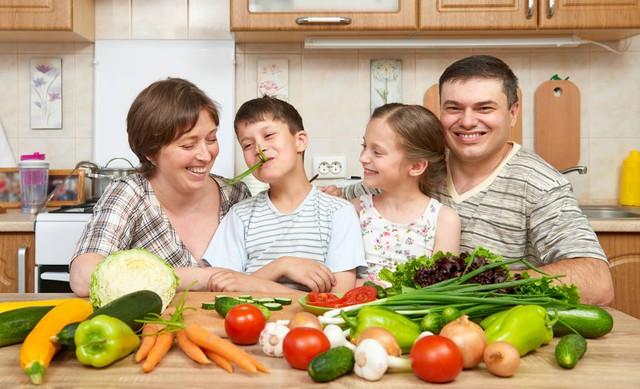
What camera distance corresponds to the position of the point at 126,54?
316cm

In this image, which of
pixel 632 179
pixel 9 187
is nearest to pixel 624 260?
pixel 632 179

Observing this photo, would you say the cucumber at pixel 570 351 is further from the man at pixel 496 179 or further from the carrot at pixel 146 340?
the man at pixel 496 179

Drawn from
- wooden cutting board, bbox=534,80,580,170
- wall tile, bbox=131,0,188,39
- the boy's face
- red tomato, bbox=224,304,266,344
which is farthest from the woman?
wooden cutting board, bbox=534,80,580,170

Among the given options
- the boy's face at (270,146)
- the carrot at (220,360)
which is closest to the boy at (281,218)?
the boy's face at (270,146)

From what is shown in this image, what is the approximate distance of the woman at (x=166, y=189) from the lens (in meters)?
1.87

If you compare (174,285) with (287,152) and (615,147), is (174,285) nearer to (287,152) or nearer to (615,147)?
(287,152)

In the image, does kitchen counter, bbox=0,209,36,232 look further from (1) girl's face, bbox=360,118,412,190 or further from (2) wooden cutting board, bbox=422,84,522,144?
(2) wooden cutting board, bbox=422,84,522,144

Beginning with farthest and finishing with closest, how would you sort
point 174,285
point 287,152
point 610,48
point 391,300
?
point 610,48 → point 287,152 → point 174,285 → point 391,300

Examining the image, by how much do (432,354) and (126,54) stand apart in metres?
2.48

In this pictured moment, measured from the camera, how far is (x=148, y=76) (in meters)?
3.15

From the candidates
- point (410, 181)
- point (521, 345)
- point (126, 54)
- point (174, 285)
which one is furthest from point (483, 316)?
point (126, 54)

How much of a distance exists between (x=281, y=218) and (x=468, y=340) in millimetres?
924

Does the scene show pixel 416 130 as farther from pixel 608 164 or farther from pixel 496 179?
pixel 608 164

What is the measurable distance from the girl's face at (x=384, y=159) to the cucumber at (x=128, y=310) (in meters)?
0.80
